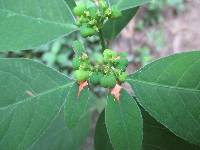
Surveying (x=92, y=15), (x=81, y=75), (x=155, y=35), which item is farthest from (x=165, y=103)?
(x=155, y=35)

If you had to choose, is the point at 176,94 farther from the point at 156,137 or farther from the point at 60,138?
the point at 60,138

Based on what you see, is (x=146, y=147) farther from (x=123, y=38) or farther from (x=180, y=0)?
(x=180, y=0)

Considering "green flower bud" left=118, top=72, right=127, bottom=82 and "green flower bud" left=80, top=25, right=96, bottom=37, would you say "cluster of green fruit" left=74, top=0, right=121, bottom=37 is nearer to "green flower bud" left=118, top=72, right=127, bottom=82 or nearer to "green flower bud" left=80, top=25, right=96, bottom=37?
"green flower bud" left=80, top=25, right=96, bottom=37

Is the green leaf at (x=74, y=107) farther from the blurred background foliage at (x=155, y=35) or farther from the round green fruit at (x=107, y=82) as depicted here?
the blurred background foliage at (x=155, y=35)

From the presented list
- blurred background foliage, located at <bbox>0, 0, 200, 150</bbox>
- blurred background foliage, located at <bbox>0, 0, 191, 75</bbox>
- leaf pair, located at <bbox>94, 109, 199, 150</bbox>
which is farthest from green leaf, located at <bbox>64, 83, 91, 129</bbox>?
blurred background foliage, located at <bbox>0, 0, 200, 150</bbox>

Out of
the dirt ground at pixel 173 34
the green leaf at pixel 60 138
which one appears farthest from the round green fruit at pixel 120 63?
the dirt ground at pixel 173 34

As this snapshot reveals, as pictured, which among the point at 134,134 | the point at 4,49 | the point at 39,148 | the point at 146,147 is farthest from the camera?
the point at 39,148

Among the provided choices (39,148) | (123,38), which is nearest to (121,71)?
(39,148)
